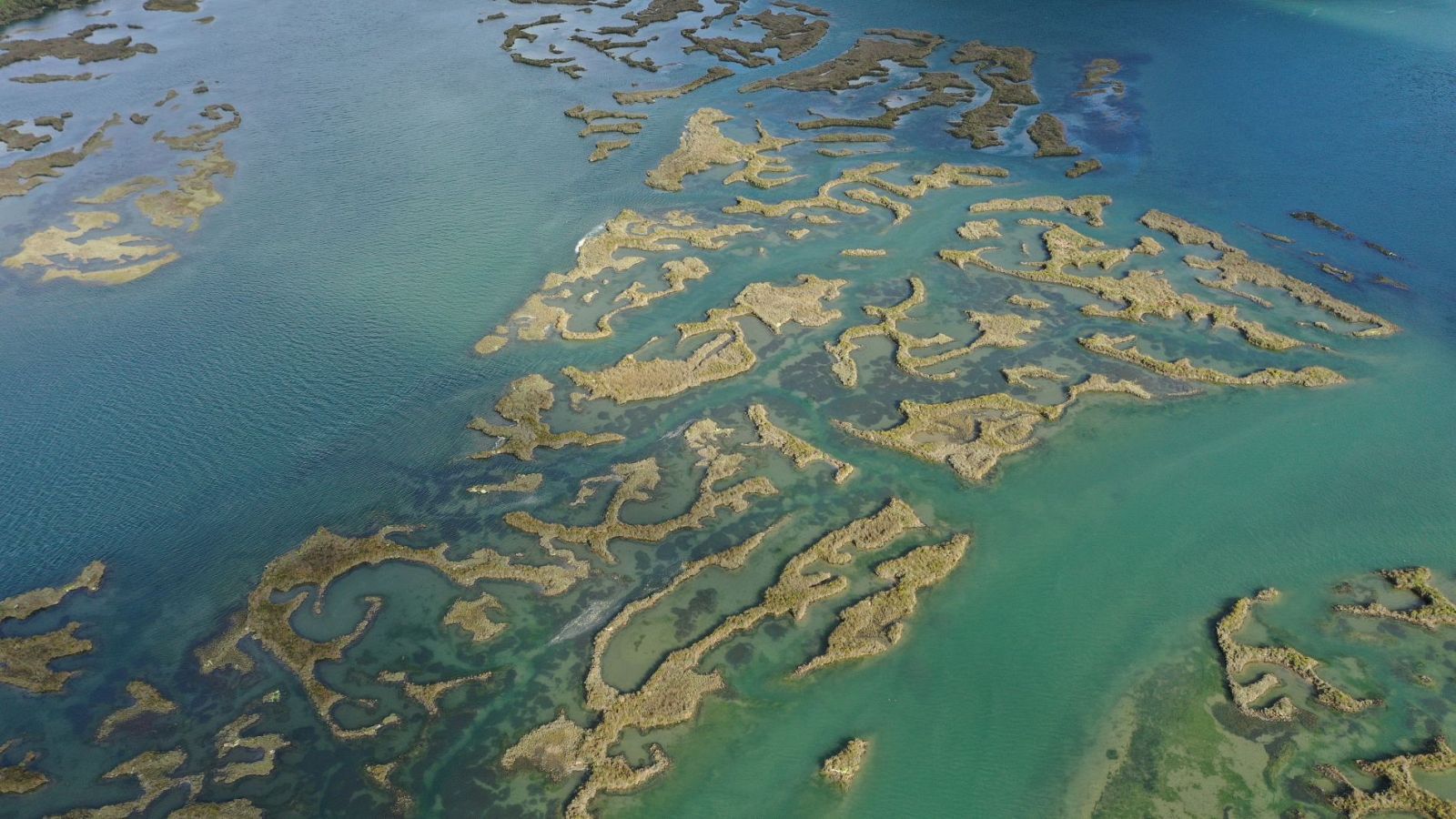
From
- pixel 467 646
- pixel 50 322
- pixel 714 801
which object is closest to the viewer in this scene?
pixel 714 801

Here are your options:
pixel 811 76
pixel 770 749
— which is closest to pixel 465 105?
pixel 811 76

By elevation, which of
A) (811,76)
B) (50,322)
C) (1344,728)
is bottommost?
(50,322)

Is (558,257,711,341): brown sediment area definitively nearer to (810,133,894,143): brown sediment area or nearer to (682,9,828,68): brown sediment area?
(810,133,894,143): brown sediment area

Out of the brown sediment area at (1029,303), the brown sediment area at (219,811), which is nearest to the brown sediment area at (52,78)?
the brown sediment area at (219,811)

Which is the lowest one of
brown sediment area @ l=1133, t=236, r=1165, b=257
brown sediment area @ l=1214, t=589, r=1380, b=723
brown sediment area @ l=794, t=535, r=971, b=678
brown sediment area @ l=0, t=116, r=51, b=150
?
brown sediment area @ l=0, t=116, r=51, b=150

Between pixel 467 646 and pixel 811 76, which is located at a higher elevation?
Result: pixel 811 76

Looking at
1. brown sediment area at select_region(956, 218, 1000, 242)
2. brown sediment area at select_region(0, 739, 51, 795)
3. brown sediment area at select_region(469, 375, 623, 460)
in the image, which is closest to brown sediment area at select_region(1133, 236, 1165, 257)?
brown sediment area at select_region(956, 218, 1000, 242)

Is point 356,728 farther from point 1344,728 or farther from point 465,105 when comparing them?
point 465,105
